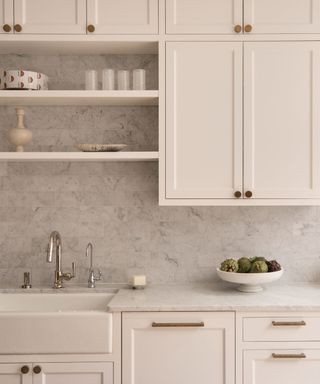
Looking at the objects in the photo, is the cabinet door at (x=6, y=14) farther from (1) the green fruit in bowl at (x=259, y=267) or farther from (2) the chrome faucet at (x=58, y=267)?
(1) the green fruit in bowl at (x=259, y=267)

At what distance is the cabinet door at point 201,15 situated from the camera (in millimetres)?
2488

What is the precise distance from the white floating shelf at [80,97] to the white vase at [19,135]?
9cm

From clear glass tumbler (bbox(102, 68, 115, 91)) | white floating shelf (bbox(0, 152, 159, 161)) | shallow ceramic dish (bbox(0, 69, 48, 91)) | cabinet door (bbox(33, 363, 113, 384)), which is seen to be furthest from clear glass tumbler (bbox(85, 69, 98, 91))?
cabinet door (bbox(33, 363, 113, 384))

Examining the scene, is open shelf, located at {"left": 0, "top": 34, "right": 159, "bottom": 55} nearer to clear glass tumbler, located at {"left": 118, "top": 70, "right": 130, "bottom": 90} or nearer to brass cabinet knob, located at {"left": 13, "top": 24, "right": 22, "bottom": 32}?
brass cabinet knob, located at {"left": 13, "top": 24, "right": 22, "bottom": 32}

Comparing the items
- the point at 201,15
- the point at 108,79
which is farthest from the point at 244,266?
the point at 201,15

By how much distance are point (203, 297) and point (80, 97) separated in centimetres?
126

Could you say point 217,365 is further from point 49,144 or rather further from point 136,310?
point 49,144

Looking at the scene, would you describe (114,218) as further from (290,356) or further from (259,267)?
(290,356)

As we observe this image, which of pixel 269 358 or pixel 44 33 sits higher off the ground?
pixel 44 33

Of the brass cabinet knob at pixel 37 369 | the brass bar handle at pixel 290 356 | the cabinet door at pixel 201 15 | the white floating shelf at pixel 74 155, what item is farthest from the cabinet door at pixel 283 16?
the brass cabinet knob at pixel 37 369

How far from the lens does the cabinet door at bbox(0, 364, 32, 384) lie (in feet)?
7.23

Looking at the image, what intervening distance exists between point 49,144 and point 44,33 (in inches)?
25.3

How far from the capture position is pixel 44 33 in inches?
97.8

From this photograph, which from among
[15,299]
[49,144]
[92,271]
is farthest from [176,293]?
[49,144]
